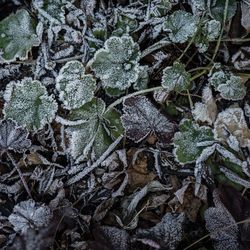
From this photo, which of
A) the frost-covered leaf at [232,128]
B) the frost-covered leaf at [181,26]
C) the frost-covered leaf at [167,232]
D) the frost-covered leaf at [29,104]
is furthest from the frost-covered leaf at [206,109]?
the frost-covered leaf at [29,104]

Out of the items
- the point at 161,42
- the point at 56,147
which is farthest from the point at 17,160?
the point at 161,42

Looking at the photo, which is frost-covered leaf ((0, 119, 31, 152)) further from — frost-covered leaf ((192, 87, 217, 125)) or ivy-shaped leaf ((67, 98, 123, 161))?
frost-covered leaf ((192, 87, 217, 125))

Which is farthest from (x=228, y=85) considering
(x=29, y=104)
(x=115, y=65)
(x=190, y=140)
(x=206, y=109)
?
(x=29, y=104)

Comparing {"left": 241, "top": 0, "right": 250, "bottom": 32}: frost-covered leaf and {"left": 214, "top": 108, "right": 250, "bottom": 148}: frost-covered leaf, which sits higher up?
{"left": 241, "top": 0, "right": 250, "bottom": 32}: frost-covered leaf

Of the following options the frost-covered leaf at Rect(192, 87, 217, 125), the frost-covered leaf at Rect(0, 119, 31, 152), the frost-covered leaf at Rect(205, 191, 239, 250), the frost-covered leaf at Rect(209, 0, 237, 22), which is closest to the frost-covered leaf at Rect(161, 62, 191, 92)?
the frost-covered leaf at Rect(192, 87, 217, 125)

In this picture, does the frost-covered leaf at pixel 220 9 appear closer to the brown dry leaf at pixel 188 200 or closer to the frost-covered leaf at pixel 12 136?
the brown dry leaf at pixel 188 200

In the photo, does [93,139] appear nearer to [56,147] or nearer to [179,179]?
[56,147]
